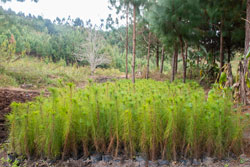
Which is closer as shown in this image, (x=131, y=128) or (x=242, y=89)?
(x=131, y=128)

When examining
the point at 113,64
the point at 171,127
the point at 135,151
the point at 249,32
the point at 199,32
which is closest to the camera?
the point at 171,127

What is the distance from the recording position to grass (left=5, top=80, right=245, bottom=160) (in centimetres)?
243

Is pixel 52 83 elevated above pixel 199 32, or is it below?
below

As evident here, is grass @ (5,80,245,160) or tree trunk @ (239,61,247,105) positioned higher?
tree trunk @ (239,61,247,105)

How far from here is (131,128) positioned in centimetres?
250

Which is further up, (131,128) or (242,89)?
(242,89)

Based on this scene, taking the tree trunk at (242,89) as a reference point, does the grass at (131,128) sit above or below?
below

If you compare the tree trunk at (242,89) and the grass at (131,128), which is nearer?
the grass at (131,128)

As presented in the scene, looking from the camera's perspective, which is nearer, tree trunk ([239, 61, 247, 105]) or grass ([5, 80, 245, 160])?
grass ([5, 80, 245, 160])

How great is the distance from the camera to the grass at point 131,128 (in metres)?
2.43

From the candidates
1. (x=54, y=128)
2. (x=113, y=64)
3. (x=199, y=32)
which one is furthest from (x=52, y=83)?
(x=113, y=64)

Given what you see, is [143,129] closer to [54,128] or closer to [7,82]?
[54,128]

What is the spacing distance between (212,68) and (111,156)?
883cm

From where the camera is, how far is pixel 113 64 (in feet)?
84.8
